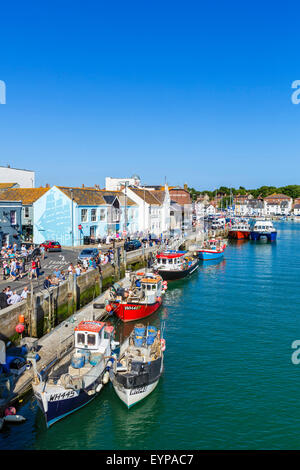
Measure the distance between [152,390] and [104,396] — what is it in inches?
94.4

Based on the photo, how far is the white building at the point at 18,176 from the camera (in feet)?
226

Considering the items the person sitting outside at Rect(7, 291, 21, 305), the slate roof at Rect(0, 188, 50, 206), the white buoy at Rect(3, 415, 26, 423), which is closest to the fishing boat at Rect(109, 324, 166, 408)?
the white buoy at Rect(3, 415, 26, 423)

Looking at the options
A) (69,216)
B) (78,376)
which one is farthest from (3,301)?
(69,216)

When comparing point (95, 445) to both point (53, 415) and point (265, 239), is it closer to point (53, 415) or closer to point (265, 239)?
point (53, 415)

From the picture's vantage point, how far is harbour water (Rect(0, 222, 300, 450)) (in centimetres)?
1662

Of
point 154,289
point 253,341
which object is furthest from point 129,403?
point 154,289

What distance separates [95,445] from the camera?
640 inches

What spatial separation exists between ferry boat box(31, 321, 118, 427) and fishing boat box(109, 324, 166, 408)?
2.93 ft

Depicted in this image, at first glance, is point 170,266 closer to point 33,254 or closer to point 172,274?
point 172,274

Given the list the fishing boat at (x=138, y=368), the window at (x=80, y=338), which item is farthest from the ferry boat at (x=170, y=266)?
the window at (x=80, y=338)

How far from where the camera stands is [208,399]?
19703 mm

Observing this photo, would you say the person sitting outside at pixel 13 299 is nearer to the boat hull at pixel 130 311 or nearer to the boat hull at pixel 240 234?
the boat hull at pixel 130 311

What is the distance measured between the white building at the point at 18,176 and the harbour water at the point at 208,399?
4540 centimetres

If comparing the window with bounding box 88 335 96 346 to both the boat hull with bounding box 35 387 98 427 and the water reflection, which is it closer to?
the water reflection
